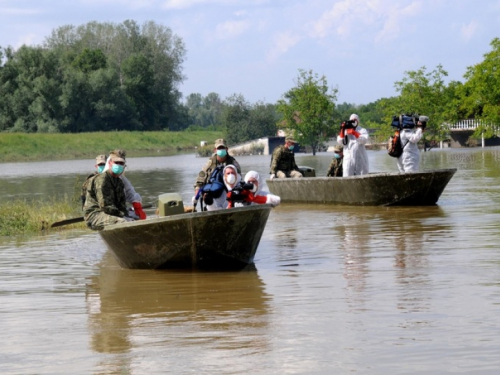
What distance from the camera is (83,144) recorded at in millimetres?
92625

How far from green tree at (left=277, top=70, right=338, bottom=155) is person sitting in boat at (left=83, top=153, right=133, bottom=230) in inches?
2344

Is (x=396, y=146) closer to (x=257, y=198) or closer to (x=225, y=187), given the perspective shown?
(x=225, y=187)

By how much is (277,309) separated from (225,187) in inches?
139

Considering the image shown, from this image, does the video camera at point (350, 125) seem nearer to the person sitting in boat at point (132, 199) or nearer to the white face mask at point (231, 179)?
the person sitting in boat at point (132, 199)

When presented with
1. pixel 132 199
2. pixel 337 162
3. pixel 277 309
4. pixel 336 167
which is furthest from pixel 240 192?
pixel 336 167

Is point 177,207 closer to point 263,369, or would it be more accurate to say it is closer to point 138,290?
point 138,290

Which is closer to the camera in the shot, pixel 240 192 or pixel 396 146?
pixel 240 192

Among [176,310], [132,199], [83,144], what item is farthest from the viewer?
[83,144]

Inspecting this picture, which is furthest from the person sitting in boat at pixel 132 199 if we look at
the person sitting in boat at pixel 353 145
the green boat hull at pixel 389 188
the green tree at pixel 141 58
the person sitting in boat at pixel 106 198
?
the green tree at pixel 141 58

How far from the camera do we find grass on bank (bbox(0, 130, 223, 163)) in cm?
8689

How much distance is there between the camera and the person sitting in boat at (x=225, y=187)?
13172 millimetres

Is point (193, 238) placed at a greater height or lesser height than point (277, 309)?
greater

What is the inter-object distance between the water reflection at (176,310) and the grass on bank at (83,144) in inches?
2883

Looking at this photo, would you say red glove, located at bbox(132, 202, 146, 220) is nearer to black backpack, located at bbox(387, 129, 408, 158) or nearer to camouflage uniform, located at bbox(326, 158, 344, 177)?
black backpack, located at bbox(387, 129, 408, 158)
